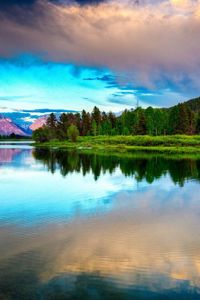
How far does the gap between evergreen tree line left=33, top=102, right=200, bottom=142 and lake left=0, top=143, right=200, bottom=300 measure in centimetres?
9975

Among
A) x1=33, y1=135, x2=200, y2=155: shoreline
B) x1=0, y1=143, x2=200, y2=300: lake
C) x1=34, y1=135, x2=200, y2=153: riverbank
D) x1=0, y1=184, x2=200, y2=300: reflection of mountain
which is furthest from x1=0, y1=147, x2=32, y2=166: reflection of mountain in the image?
x1=0, y1=184, x2=200, y2=300: reflection of mountain

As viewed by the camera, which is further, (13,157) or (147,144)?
(147,144)

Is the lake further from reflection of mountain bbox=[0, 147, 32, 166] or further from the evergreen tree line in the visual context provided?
the evergreen tree line

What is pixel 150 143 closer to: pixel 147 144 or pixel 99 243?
pixel 147 144

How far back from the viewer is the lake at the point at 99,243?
414 inches

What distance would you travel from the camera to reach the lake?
10.5 metres

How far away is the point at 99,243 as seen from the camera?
1498cm

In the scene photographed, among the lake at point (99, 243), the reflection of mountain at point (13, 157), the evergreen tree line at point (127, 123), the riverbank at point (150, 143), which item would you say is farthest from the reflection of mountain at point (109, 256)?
the evergreen tree line at point (127, 123)

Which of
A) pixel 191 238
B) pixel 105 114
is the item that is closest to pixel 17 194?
pixel 191 238

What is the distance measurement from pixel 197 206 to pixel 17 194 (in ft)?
43.7

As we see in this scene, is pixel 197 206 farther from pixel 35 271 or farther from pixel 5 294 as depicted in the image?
pixel 5 294

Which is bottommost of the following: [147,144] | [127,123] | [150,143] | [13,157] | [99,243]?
[99,243]

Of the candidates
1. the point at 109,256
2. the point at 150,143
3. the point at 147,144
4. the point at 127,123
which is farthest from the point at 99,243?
the point at 127,123

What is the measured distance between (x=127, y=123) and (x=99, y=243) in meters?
134
